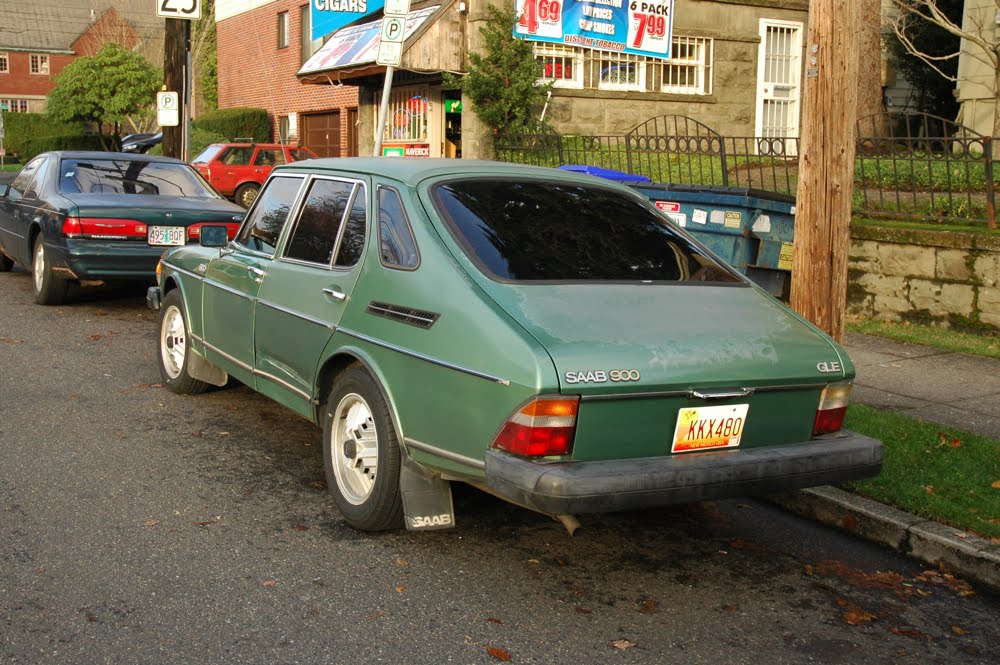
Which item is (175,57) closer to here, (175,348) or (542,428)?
(175,348)

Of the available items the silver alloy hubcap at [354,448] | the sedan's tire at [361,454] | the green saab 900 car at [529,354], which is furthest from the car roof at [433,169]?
the silver alloy hubcap at [354,448]

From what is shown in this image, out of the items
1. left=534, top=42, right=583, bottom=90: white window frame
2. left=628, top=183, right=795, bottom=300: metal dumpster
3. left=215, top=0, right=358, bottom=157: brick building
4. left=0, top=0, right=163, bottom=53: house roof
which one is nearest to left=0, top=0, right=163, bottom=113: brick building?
left=0, top=0, right=163, bottom=53: house roof

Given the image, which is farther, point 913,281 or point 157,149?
point 157,149

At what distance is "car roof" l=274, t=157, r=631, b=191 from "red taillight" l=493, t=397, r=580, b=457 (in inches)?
58.4

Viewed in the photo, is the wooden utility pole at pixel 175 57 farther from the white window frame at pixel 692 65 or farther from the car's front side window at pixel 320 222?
the car's front side window at pixel 320 222

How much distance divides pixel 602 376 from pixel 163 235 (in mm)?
7367

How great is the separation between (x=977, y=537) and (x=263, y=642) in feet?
10.1

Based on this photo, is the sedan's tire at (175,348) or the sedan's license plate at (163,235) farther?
the sedan's license plate at (163,235)

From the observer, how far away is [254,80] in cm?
3600

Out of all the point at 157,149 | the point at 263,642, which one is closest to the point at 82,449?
the point at 263,642

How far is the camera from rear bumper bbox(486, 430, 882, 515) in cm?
386

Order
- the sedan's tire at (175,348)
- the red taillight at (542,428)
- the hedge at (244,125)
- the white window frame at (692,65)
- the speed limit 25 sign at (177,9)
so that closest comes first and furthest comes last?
the red taillight at (542,428) < the sedan's tire at (175,348) < the speed limit 25 sign at (177,9) < the white window frame at (692,65) < the hedge at (244,125)

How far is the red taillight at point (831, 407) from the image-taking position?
14.8 ft

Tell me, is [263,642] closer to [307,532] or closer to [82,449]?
[307,532]
